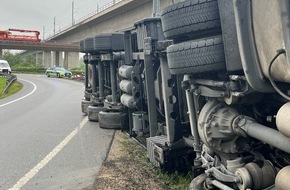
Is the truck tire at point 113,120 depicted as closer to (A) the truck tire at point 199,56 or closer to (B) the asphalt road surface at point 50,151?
(B) the asphalt road surface at point 50,151

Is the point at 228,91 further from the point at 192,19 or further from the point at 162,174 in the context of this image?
the point at 162,174

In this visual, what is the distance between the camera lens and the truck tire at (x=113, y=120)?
7.29 meters

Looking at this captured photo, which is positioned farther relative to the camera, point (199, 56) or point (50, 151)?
point (50, 151)

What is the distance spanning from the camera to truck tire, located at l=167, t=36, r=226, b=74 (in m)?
2.62

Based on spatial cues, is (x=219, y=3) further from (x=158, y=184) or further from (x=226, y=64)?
(x=158, y=184)

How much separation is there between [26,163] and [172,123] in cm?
240

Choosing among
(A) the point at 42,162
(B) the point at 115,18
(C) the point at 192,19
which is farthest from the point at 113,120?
(B) the point at 115,18

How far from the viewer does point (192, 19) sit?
2.75 m

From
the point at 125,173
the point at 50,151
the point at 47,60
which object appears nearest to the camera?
the point at 125,173

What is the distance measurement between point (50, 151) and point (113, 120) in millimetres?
1873

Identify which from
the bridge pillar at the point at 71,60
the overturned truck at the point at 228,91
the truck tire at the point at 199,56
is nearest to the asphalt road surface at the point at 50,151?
the overturned truck at the point at 228,91

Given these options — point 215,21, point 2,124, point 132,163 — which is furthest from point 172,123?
point 2,124

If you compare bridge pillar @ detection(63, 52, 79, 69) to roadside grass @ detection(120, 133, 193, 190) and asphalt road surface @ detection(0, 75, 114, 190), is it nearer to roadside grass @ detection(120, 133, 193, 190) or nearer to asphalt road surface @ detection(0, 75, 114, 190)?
asphalt road surface @ detection(0, 75, 114, 190)

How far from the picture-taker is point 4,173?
15.6 ft
